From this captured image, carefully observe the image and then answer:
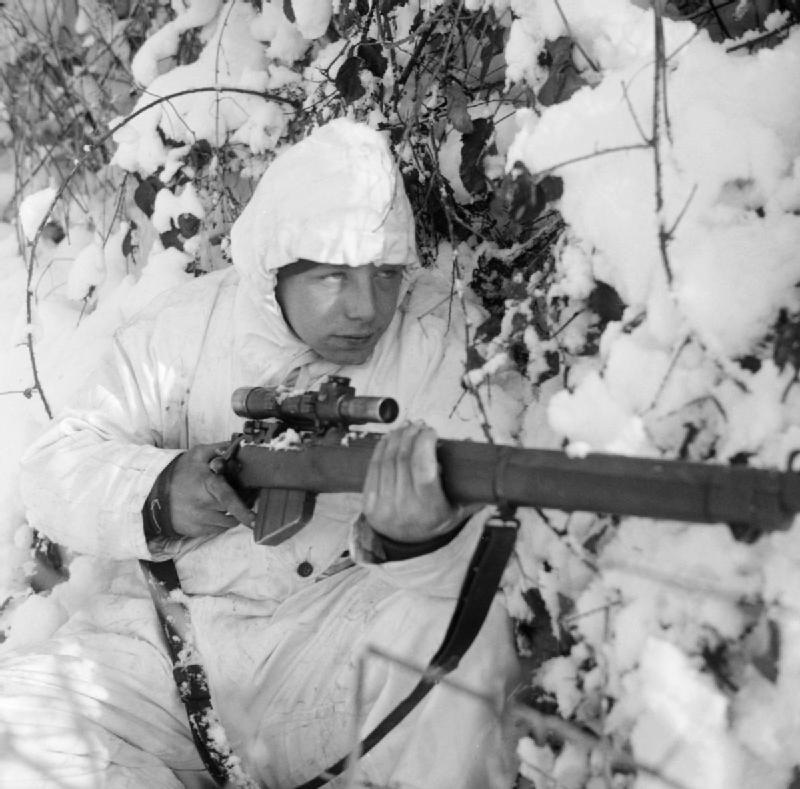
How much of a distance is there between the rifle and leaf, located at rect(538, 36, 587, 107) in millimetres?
745

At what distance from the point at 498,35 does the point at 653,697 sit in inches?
65.0

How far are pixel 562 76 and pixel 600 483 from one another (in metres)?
0.96


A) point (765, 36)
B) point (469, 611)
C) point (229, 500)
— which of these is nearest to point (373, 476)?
point (469, 611)

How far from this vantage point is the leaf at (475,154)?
247 cm

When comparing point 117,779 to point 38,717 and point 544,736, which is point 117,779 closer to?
point 38,717

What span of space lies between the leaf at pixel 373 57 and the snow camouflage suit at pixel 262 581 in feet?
1.68

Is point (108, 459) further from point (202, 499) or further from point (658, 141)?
point (658, 141)

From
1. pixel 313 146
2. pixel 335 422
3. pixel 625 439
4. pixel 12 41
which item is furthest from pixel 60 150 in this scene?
pixel 625 439

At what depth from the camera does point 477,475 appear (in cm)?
168

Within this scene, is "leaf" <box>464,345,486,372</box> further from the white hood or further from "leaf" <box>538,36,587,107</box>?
"leaf" <box>538,36,587,107</box>

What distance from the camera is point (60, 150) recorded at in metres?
4.11

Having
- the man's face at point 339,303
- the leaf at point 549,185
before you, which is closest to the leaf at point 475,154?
the man's face at point 339,303

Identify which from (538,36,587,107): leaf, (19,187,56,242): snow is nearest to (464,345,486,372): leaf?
(538,36,587,107): leaf

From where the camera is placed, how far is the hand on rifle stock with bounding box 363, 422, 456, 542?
1729mm
